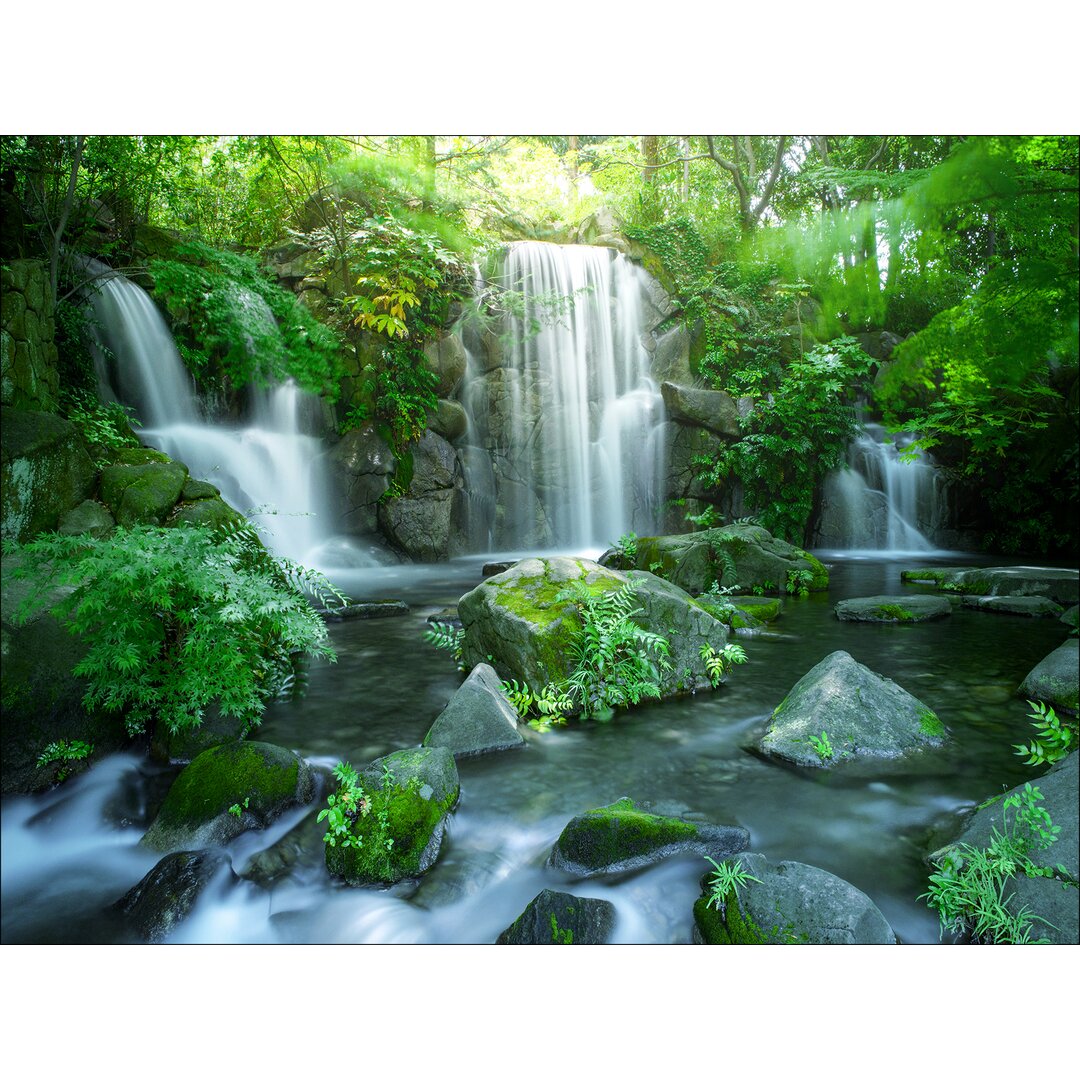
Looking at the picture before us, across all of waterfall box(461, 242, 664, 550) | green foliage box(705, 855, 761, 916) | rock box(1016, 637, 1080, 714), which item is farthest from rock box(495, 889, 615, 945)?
waterfall box(461, 242, 664, 550)

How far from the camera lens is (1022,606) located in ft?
9.39

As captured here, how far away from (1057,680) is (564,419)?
22.0 feet

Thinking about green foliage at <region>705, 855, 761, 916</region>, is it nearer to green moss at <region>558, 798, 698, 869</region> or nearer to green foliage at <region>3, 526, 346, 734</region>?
green moss at <region>558, 798, 698, 869</region>

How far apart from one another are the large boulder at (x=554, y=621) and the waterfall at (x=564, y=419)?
3.87 metres

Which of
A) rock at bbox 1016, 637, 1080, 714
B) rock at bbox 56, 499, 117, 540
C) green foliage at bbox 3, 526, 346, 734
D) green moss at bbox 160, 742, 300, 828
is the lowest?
green moss at bbox 160, 742, 300, 828

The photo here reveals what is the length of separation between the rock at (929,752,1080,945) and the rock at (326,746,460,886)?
1622mm

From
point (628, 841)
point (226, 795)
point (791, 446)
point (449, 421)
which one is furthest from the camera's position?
point (449, 421)

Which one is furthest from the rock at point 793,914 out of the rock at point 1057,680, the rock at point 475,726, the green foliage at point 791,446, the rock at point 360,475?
the rock at point 360,475

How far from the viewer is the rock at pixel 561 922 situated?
166 centimetres

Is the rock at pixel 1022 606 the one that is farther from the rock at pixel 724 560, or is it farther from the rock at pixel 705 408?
the rock at pixel 705 408

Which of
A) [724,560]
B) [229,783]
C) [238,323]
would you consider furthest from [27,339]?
[724,560]

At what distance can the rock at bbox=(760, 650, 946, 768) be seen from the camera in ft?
7.95

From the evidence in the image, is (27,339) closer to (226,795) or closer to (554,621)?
(226,795)

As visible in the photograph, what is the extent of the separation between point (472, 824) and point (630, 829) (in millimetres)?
609
